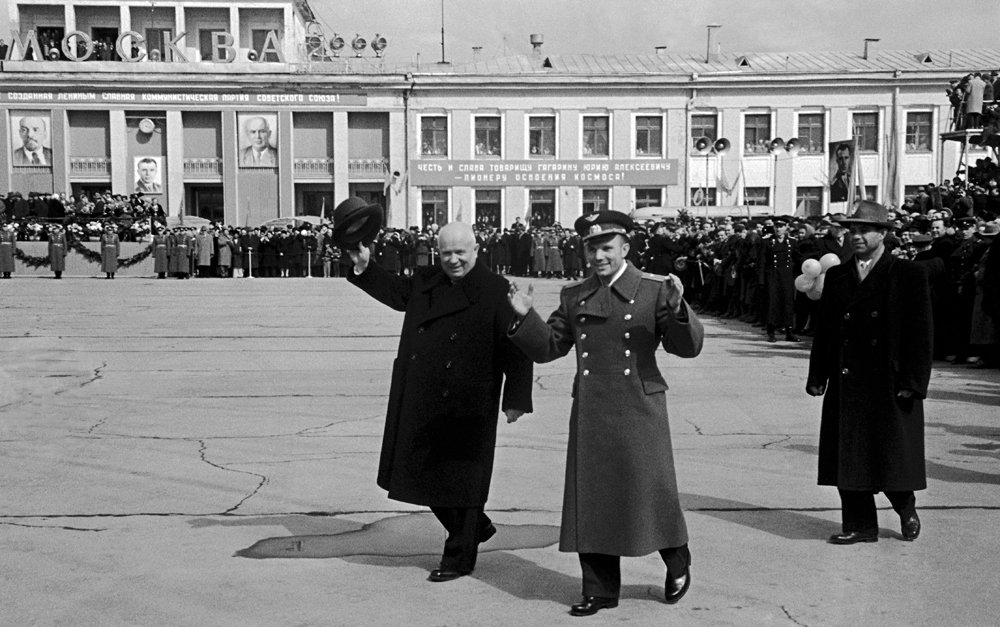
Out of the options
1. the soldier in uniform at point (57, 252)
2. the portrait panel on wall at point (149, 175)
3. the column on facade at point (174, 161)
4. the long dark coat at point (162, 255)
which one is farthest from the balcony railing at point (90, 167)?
the long dark coat at point (162, 255)

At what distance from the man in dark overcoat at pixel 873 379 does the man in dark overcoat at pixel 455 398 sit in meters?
1.79

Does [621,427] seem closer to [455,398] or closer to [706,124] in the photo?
[455,398]

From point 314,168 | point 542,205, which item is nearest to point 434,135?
point 314,168

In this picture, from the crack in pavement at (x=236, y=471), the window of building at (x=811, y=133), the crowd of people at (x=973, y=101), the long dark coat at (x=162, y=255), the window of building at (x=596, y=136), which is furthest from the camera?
the window of building at (x=596, y=136)

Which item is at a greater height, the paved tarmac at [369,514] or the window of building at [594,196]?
the window of building at [594,196]

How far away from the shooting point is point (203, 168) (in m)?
57.8

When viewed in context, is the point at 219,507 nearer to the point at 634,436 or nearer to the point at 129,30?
the point at 634,436

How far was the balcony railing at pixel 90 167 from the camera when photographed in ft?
188

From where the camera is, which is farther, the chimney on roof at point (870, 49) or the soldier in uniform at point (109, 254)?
the chimney on roof at point (870, 49)

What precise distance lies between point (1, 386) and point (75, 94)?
47586mm

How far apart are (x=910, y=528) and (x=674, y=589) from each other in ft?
5.85

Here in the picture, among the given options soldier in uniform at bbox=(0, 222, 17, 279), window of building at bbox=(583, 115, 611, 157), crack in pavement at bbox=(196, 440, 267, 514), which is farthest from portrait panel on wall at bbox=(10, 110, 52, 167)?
crack in pavement at bbox=(196, 440, 267, 514)

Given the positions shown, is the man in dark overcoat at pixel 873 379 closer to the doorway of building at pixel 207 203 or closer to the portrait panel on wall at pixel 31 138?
the doorway of building at pixel 207 203

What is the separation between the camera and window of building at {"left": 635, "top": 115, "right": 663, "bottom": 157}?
58.0 m
